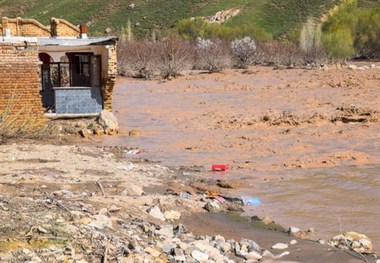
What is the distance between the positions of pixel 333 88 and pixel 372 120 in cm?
1013

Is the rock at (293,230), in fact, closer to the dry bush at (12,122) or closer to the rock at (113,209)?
the rock at (113,209)

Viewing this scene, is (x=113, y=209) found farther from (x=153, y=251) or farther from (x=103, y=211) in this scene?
(x=153, y=251)

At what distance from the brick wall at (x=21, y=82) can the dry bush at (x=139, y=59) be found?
22.1 m

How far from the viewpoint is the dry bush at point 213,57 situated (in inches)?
1650

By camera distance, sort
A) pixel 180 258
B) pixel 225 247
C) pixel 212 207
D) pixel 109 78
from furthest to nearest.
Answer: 1. pixel 109 78
2. pixel 212 207
3. pixel 225 247
4. pixel 180 258

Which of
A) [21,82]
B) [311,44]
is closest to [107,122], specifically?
[21,82]

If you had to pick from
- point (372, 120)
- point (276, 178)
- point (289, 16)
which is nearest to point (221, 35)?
point (289, 16)

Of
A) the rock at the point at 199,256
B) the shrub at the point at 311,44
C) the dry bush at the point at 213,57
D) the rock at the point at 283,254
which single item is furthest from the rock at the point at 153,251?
the shrub at the point at 311,44

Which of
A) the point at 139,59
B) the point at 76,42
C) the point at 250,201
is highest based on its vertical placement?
the point at 76,42

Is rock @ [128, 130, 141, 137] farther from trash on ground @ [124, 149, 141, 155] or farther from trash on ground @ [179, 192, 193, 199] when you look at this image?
trash on ground @ [179, 192, 193, 199]

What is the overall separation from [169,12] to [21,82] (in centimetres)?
Answer: 6923

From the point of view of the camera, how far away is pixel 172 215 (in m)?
8.53

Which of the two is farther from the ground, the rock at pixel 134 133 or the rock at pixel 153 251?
the rock at pixel 153 251

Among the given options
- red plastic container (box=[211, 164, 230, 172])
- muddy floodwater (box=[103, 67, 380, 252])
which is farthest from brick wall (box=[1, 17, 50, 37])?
red plastic container (box=[211, 164, 230, 172])
